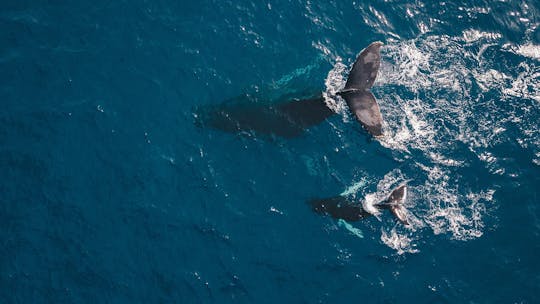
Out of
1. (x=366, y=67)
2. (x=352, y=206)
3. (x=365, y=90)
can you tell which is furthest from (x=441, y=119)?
(x=352, y=206)

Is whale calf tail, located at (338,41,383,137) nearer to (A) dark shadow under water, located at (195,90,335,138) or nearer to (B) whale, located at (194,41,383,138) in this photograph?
(B) whale, located at (194,41,383,138)

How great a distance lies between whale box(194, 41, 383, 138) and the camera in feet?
71.6

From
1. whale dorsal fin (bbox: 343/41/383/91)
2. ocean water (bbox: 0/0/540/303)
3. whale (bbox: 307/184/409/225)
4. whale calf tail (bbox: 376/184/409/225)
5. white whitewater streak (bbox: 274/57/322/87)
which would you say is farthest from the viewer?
white whitewater streak (bbox: 274/57/322/87)

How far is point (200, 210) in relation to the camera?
70.9 feet

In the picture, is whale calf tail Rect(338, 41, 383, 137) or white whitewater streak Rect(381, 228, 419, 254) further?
whale calf tail Rect(338, 41, 383, 137)

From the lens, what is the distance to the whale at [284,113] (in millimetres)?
21828

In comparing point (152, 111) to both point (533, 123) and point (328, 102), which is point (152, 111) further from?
point (533, 123)

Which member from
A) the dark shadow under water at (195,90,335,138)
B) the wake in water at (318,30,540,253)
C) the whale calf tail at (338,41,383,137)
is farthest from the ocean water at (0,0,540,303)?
the whale calf tail at (338,41,383,137)

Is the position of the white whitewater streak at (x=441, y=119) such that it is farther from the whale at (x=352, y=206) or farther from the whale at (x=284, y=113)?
the whale at (x=284, y=113)

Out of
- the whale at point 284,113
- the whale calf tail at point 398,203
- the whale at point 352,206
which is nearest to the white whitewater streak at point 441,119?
the whale calf tail at point 398,203

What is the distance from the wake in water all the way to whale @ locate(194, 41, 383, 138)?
85 cm

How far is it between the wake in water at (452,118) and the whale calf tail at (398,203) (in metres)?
0.61

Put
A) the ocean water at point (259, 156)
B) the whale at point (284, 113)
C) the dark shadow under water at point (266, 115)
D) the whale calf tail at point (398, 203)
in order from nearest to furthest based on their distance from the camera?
the whale calf tail at point (398, 203), the ocean water at point (259, 156), the whale at point (284, 113), the dark shadow under water at point (266, 115)

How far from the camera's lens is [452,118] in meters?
22.8
